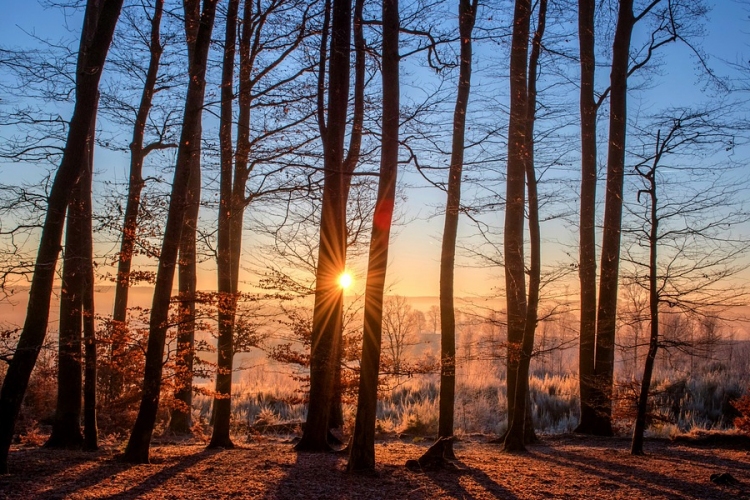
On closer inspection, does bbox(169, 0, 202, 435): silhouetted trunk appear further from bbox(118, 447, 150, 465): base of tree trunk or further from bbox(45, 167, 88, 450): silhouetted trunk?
bbox(45, 167, 88, 450): silhouetted trunk

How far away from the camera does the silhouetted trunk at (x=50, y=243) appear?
21.9ft

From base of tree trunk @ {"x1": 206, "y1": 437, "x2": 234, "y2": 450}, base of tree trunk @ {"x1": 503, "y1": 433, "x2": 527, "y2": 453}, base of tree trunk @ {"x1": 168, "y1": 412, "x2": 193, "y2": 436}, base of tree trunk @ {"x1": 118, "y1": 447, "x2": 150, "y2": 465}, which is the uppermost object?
base of tree trunk @ {"x1": 118, "y1": 447, "x2": 150, "y2": 465}

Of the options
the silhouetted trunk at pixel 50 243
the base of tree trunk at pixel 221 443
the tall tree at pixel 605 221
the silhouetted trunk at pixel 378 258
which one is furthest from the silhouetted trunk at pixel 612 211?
the silhouetted trunk at pixel 50 243

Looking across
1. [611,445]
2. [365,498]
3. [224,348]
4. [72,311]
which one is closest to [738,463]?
[611,445]

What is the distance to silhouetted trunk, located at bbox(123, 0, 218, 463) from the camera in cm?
771

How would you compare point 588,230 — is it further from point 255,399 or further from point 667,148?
point 255,399

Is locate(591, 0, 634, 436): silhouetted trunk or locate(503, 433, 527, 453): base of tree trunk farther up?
locate(591, 0, 634, 436): silhouetted trunk

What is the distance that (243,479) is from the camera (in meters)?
6.80

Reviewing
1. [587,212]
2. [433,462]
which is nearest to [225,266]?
[433,462]

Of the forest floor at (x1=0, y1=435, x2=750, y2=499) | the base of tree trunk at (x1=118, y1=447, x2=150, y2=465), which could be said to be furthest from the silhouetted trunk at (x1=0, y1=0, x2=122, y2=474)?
the base of tree trunk at (x1=118, y1=447, x2=150, y2=465)

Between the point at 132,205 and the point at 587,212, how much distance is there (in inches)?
370

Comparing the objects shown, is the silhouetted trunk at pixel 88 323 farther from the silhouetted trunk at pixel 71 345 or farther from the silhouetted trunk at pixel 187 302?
the silhouetted trunk at pixel 187 302

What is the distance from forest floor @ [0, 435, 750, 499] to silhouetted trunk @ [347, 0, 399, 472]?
0.46m

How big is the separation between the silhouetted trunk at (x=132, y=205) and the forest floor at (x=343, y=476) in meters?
1.74
